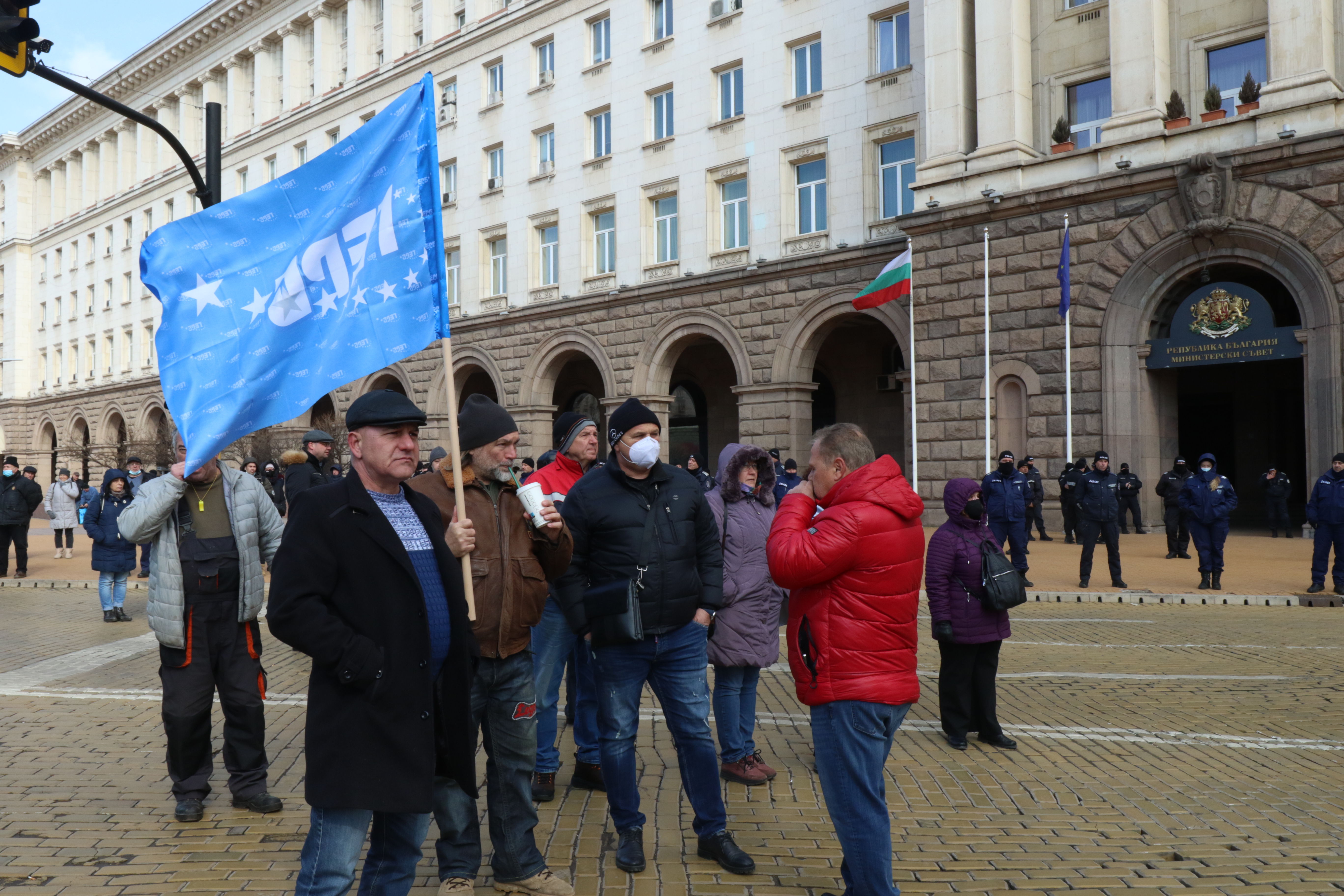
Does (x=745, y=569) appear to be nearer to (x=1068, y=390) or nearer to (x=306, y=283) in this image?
(x=306, y=283)

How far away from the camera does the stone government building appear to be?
64.1 ft

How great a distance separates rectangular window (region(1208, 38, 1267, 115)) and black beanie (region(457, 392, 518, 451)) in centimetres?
1979

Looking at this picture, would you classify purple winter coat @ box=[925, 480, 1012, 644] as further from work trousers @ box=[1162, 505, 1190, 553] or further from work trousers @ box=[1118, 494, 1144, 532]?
work trousers @ box=[1118, 494, 1144, 532]

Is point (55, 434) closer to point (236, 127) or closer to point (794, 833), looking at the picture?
point (236, 127)

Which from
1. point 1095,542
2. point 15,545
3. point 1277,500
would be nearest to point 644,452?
point 1095,542

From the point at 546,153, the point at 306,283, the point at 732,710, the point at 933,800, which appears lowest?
the point at 933,800

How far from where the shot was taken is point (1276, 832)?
16.1ft

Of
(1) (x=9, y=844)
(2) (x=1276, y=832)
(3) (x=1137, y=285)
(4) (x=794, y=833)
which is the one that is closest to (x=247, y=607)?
(1) (x=9, y=844)

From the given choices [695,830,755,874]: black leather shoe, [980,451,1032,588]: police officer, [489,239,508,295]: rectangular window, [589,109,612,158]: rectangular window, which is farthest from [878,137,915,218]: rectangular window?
[695,830,755,874]: black leather shoe

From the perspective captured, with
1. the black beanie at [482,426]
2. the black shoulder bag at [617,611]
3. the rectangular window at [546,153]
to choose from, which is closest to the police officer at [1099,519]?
the black shoulder bag at [617,611]

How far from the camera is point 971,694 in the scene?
21.6 feet

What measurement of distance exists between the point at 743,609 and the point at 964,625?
1683mm

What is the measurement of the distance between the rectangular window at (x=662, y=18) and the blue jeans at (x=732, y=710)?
1059 inches

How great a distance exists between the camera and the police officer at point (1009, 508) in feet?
49.3
